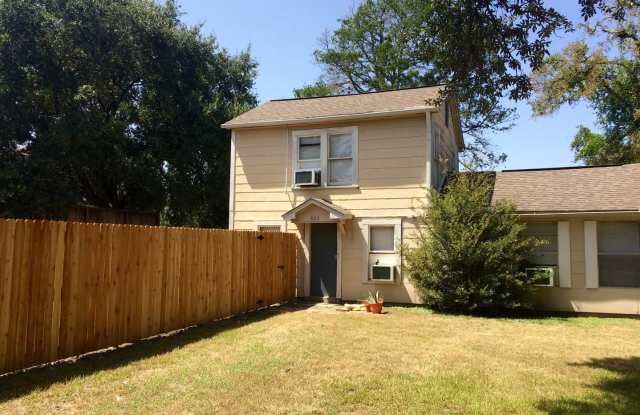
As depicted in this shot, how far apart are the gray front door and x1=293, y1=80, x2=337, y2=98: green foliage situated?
17320mm

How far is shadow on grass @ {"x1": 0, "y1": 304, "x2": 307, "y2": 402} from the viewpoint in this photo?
4.86 metres

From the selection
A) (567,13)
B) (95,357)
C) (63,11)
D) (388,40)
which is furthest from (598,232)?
(388,40)

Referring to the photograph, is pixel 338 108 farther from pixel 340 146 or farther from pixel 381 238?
pixel 381 238

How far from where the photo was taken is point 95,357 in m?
6.14

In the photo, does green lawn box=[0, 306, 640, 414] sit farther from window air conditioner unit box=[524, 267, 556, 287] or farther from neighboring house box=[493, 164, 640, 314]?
window air conditioner unit box=[524, 267, 556, 287]

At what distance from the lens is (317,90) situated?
28.7 meters

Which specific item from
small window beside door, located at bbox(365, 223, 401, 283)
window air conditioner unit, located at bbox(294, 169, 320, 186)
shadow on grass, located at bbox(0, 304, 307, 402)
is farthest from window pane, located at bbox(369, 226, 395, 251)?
shadow on grass, located at bbox(0, 304, 307, 402)

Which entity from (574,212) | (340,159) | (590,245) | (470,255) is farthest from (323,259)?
(590,245)

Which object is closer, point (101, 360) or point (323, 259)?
point (101, 360)

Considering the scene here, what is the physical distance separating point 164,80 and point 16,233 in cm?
1508

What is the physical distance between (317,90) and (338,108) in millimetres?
16100

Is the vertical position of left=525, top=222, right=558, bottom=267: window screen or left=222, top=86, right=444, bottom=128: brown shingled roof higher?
left=222, top=86, right=444, bottom=128: brown shingled roof

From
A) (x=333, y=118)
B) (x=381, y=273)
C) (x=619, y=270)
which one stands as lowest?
(x=381, y=273)

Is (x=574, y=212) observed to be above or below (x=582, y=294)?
above
